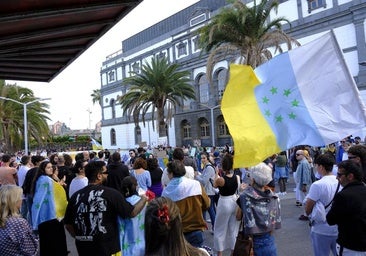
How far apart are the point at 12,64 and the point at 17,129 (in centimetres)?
2834

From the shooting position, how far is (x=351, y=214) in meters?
3.65

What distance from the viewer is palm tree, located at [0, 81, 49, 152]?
102 ft

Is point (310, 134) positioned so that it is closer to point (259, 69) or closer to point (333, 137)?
point (333, 137)

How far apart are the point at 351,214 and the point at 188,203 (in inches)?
78.3

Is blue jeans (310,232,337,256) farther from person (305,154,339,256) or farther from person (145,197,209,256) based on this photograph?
person (145,197,209,256)

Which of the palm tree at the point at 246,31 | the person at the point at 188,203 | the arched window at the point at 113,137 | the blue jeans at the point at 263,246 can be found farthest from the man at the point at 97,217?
the arched window at the point at 113,137

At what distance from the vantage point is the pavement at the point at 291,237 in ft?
21.9

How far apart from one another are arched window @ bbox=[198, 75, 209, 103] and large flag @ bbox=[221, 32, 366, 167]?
36122mm

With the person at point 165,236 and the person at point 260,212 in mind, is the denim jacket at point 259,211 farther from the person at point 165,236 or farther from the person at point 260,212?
the person at point 165,236

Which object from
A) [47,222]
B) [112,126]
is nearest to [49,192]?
[47,222]

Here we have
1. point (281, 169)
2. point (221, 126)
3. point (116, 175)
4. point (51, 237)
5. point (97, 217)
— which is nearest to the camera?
point (97, 217)

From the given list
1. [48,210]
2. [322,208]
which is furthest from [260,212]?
[48,210]

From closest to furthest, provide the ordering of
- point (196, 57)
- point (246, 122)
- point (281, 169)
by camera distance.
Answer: point (246, 122) < point (281, 169) < point (196, 57)

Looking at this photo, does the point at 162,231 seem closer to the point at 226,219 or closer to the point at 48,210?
the point at 226,219
